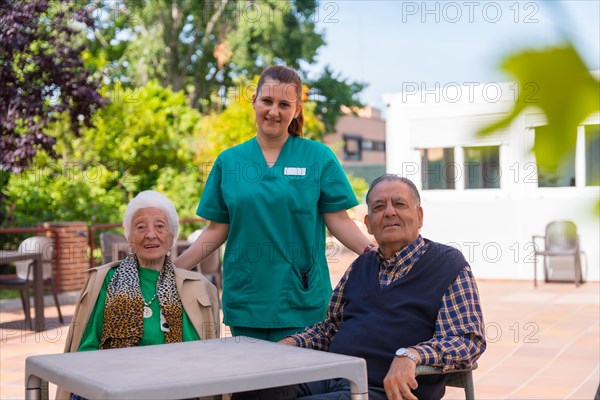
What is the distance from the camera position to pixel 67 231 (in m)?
9.84

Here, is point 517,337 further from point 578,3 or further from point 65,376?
point 578,3

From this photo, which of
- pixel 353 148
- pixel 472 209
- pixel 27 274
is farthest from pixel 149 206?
pixel 353 148

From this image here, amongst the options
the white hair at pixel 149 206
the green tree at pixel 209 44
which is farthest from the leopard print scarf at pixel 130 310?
the green tree at pixel 209 44

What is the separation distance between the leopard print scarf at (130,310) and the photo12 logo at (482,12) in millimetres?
2394

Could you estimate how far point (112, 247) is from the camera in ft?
28.0

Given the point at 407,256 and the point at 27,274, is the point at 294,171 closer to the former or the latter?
the point at 407,256

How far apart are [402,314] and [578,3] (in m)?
2.28

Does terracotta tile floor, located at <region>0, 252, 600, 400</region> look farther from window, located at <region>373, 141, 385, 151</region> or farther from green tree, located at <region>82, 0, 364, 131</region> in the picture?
window, located at <region>373, 141, 385, 151</region>

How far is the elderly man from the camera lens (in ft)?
7.97

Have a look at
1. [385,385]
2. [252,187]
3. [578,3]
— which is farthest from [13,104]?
[578,3]

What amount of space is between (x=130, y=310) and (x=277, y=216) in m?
0.56

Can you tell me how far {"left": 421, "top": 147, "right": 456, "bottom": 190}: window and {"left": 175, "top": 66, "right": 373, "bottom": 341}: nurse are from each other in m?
11.7

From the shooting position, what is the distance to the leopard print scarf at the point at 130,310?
8.97 feet

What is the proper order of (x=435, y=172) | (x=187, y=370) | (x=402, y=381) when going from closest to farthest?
1. (x=187, y=370)
2. (x=402, y=381)
3. (x=435, y=172)
